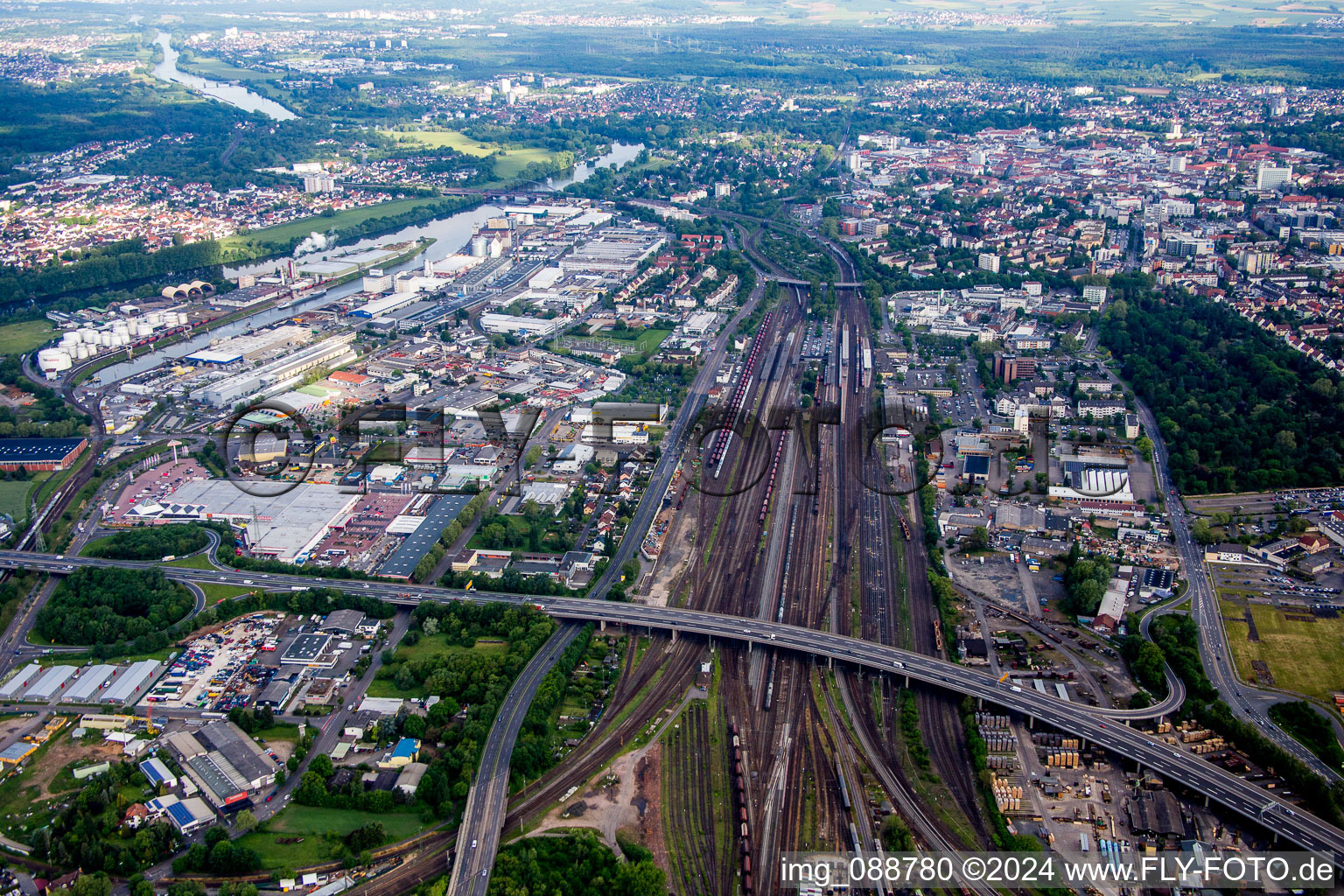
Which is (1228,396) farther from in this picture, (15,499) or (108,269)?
(108,269)

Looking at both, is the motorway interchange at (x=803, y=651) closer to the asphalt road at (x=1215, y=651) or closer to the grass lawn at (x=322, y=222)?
the asphalt road at (x=1215, y=651)

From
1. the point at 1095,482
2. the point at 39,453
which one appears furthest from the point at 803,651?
the point at 39,453

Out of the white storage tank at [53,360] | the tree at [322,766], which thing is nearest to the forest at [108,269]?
the white storage tank at [53,360]

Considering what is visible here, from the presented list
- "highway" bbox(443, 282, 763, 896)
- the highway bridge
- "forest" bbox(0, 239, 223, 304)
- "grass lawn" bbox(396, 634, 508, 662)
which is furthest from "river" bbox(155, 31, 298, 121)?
"grass lawn" bbox(396, 634, 508, 662)

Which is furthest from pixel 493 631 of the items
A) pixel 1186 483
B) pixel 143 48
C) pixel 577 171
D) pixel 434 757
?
pixel 143 48

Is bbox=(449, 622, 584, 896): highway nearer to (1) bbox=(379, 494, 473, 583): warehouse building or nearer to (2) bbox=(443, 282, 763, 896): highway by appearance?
(2) bbox=(443, 282, 763, 896): highway

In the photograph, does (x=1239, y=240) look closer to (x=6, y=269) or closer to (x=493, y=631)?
(x=493, y=631)
